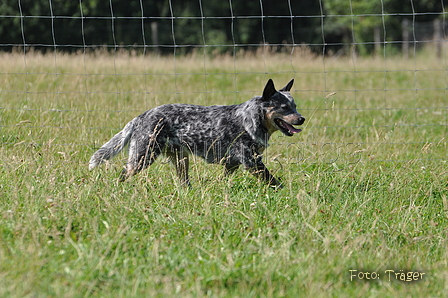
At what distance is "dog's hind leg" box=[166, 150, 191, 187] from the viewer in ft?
A: 19.0

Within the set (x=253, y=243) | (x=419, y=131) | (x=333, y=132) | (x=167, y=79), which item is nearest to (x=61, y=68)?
(x=167, y=79)

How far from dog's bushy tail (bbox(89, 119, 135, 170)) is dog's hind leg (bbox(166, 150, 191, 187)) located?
1.59ft

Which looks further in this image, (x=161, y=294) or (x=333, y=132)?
(x=333, y=132)

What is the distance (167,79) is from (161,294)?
1016cm

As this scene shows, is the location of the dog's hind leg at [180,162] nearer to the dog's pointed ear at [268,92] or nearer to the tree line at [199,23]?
the dog's pointed ear at [268,92]

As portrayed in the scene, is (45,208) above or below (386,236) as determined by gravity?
above

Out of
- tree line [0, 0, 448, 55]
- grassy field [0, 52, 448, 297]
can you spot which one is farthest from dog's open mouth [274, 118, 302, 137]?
tree line [0, 0, 448, 55]

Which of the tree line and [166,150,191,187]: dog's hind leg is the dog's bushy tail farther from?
the tree line

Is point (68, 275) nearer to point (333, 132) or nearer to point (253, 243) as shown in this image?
point (253, 243)

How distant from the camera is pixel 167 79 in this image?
1306 cm

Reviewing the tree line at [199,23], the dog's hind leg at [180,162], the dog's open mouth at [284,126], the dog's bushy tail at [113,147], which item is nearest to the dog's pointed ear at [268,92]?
the dog's open mouth at [284,126]

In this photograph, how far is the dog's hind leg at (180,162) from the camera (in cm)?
580

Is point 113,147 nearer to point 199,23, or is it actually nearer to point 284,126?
point 284,126

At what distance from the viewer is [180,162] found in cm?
591
